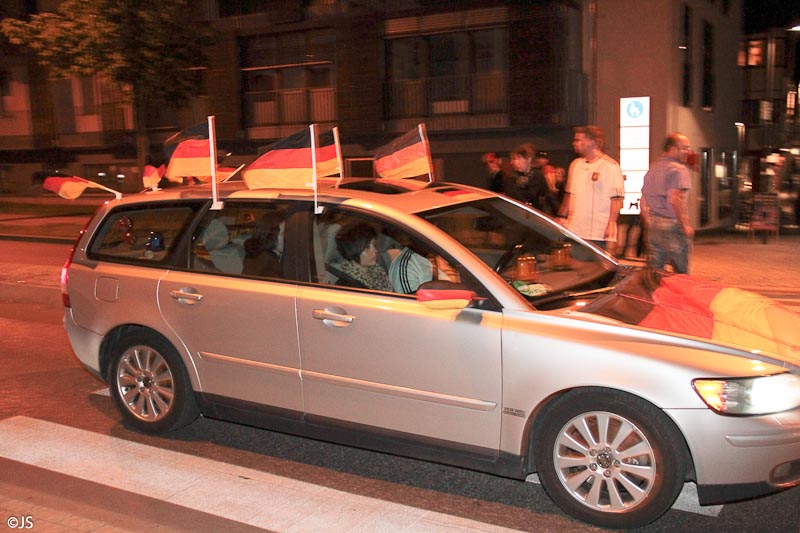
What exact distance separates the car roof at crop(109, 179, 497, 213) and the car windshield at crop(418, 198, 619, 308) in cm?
10

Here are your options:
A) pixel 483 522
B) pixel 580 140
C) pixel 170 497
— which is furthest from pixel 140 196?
pixel 580 140

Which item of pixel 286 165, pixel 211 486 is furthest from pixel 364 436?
pixel 286 165

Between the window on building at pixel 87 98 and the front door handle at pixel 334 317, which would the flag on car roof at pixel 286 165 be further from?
the window on building at pixel 87 98

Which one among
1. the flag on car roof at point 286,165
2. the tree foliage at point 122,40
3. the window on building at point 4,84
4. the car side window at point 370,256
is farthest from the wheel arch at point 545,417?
the window on building at point 4,84

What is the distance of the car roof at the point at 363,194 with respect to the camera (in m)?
4.74

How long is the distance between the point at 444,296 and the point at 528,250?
1.07 m

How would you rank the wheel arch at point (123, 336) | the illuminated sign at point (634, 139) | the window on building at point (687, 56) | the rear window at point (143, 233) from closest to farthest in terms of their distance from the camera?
the wheel arch at point (123, 336)
the rear window at point (143, 233)
the illuminated sign at point (634, 139)
the window on building at point (687, 56)

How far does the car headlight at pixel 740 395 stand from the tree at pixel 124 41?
51.0ft

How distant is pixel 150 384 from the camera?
5324 millimetres

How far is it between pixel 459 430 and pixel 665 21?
15.8 meters

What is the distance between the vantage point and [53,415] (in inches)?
231

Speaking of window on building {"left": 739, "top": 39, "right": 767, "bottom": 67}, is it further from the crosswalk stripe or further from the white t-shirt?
the crosswalk stripe

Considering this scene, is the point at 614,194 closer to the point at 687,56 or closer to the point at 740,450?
the point at 740,450

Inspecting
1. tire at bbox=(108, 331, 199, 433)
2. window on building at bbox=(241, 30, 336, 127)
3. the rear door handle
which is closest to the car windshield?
the rear door handle
